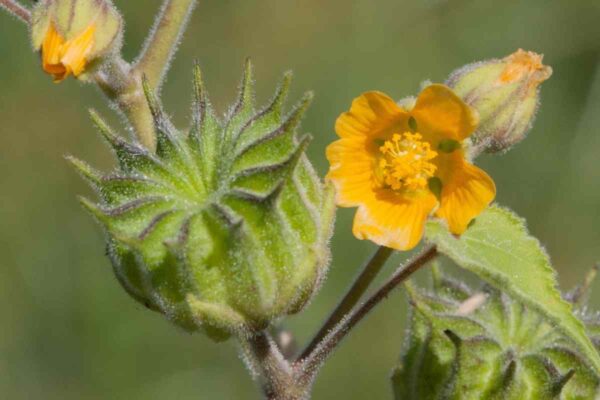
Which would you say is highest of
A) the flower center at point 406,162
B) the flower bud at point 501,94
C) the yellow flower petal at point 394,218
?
the flower bud at point 501,94

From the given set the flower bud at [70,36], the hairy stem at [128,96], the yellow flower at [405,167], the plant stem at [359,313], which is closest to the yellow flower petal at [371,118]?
the yellow flower at [405,167]

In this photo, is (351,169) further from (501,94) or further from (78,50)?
(78,50)

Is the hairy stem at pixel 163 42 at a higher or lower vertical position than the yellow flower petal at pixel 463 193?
lower

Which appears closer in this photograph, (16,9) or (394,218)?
(394,218)

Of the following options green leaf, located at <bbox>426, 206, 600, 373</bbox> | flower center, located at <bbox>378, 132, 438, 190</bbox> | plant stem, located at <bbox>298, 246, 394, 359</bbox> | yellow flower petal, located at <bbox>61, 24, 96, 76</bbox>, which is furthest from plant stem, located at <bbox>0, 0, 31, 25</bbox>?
green leaf, located at <bbox>426, 206, 600, 373</bbox>

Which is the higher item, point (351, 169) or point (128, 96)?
point (351, 169)

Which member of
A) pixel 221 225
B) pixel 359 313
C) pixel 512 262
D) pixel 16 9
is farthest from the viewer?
pixel 16 9

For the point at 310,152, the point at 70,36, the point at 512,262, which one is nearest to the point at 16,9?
the point at 70,36

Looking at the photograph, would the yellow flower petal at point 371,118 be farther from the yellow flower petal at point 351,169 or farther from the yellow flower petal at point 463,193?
the yellow flower petal at point 463,193
